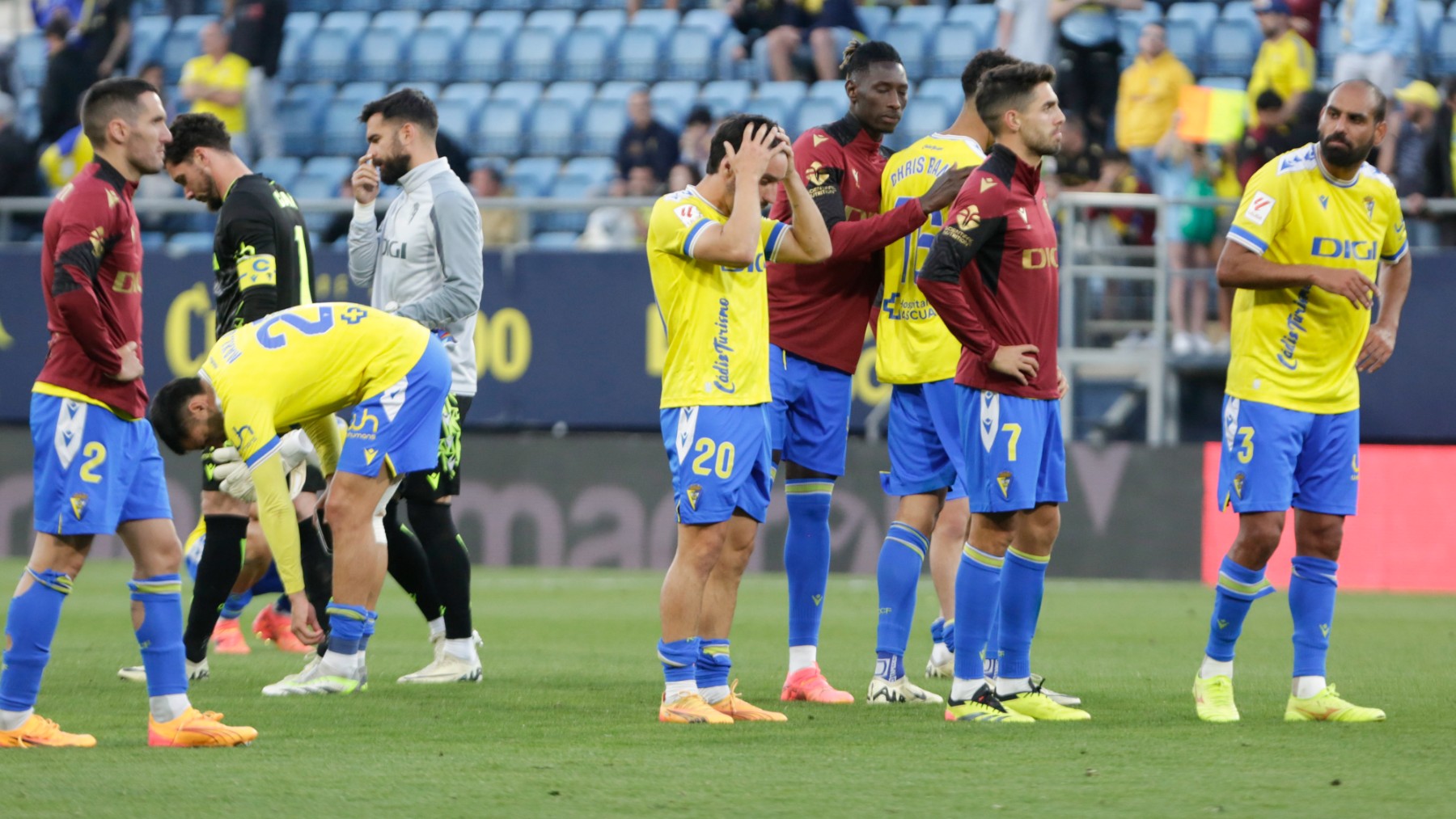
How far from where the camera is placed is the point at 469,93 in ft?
59.6

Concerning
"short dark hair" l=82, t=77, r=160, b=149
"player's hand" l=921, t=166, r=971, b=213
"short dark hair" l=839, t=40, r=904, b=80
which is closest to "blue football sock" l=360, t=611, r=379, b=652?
"short dark hair" l=82, t=77, r=160, b=149

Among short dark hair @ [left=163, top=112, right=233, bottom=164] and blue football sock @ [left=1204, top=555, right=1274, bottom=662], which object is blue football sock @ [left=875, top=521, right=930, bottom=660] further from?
short dark hair @ [left=163, top=112, right=233, bottom=164]

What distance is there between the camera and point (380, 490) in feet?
23.5

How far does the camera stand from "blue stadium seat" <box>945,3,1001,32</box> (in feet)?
55.6

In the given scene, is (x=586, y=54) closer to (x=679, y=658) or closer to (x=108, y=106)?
(x=108, y=106)

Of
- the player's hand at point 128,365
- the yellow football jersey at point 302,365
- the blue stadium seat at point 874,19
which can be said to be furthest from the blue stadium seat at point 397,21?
the player's hand at point 128,365

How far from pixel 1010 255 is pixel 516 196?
36.0 feet

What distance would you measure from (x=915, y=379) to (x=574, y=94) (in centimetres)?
1102

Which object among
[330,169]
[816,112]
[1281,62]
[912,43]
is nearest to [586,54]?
[330,169]

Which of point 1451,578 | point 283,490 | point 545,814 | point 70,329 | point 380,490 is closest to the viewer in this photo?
point 545,814

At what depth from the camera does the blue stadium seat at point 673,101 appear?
673 inches

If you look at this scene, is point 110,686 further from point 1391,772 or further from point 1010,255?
point 1391,772

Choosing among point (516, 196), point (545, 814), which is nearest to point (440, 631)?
point (545, 814)

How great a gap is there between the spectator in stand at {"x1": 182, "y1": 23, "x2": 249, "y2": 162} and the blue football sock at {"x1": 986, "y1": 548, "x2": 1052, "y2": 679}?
12.3m
